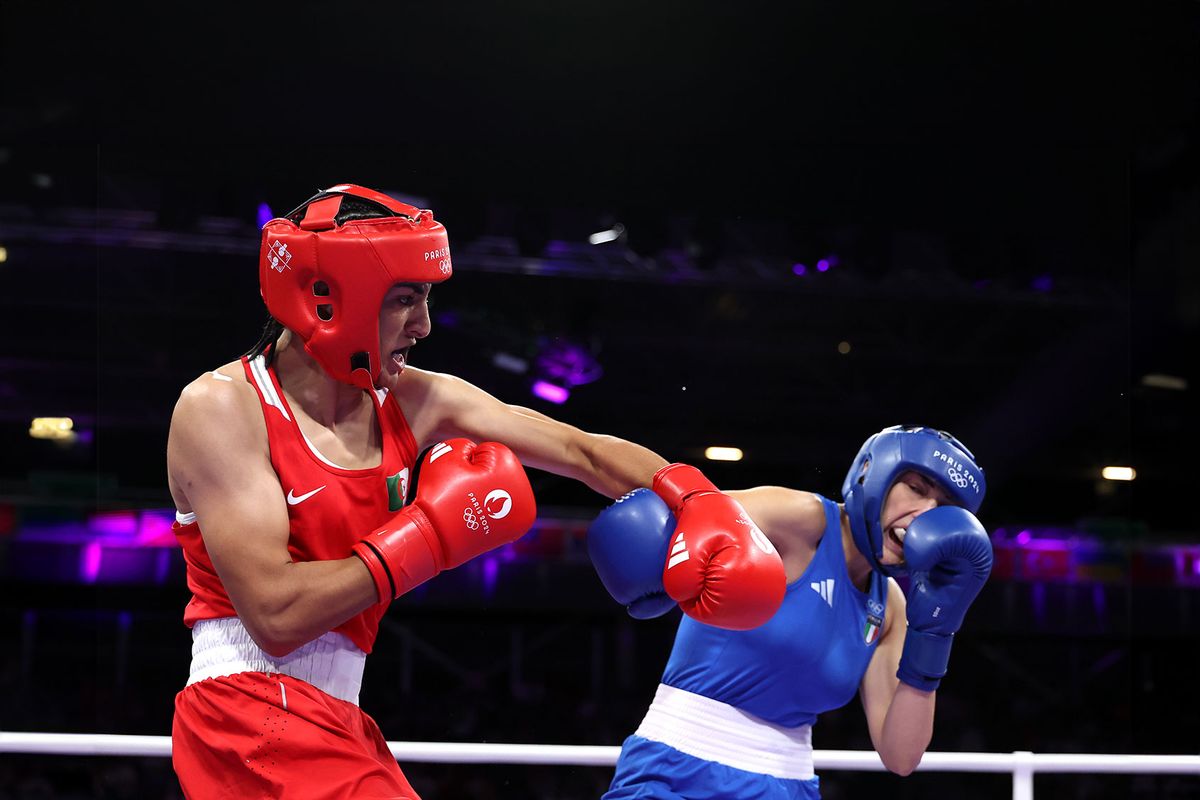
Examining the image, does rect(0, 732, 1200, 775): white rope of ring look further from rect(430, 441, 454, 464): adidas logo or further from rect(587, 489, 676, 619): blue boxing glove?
rect(430, 441, 454, 464): adidas logo

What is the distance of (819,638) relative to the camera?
Answer: 244 cm

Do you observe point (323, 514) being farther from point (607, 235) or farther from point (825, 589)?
point (607, 235)

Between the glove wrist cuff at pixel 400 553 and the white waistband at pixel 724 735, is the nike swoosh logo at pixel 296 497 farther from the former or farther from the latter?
the white waistband at pixel 724 735

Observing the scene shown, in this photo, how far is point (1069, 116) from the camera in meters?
3.72

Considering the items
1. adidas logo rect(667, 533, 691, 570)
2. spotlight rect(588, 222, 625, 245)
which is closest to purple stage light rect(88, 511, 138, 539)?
spotlight rect(588, 222, 625, 245)

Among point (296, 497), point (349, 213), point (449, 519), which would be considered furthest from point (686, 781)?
point (349, 213)

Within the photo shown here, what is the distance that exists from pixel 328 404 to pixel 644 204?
1970 millimetres

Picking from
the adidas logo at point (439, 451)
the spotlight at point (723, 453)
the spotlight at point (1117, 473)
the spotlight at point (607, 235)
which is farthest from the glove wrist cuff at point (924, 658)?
the spotlight at point (1117, 473)

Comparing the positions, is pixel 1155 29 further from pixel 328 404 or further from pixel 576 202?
pixel 328 404

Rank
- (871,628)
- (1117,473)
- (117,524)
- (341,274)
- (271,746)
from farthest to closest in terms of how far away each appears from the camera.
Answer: (1117,473) → (117,524) → (871,628) → (341,274) → (271,746)

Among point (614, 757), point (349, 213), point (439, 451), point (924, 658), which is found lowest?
point (614, 757)

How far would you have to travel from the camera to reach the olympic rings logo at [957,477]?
2516 millimetres

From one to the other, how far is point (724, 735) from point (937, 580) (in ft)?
1.84

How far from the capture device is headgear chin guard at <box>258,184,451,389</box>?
6.07 ft
